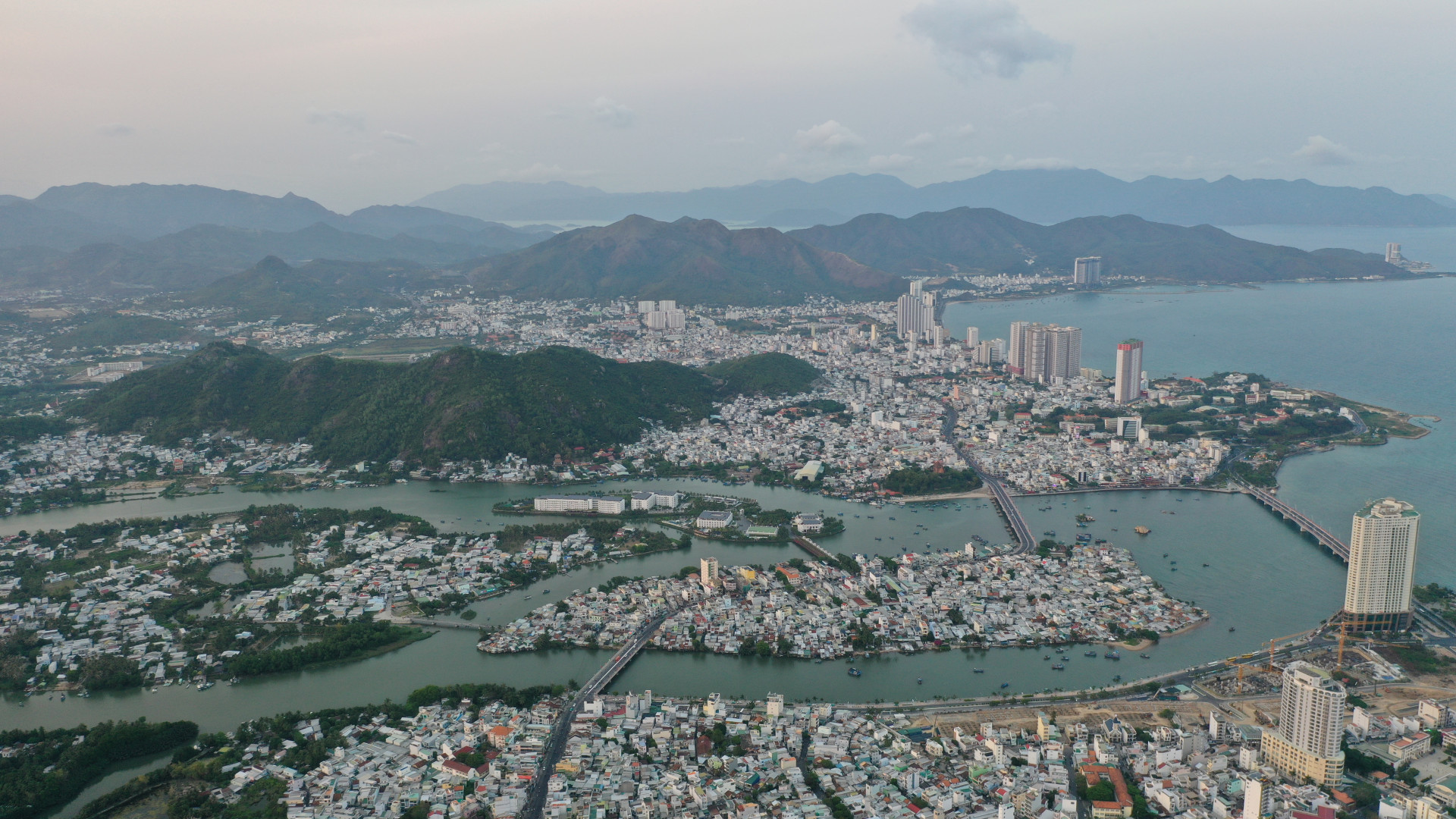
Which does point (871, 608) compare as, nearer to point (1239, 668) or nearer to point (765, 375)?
point (1239, 668)

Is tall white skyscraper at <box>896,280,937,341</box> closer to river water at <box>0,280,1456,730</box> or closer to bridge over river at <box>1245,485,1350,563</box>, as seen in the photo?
river water at <box>0,280,1456,730</box>

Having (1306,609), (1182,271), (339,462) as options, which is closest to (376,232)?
(1182,271)

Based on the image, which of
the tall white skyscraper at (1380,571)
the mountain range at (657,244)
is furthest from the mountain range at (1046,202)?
the tall white skyscraper at (1380,571)

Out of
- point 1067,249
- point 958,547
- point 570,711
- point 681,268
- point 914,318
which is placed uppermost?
point 1067,249

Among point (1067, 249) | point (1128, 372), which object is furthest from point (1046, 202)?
point (1128, 372)

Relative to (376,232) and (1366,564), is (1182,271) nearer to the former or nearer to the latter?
(1366,564)

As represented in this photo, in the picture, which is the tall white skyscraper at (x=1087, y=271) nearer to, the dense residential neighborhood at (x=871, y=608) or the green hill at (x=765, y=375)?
the green hill at (x=765, y=375)
